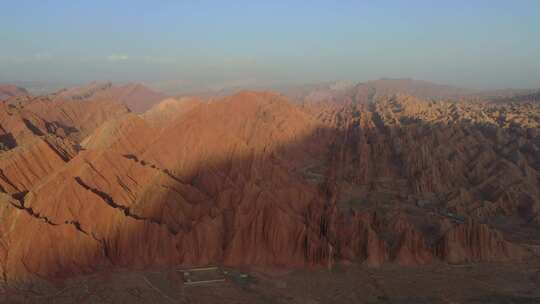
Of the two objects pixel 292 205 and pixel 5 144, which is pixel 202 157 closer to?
pixel 292 205

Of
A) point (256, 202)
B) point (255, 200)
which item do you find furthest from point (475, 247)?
point (255, 200)

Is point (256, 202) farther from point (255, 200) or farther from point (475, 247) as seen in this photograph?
point (475, 247)

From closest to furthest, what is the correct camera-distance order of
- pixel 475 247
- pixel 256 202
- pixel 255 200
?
pixel 475 247
pixel 256 202
pixel 255 200

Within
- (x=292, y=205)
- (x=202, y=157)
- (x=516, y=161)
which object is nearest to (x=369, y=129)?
(x=516, y=161)

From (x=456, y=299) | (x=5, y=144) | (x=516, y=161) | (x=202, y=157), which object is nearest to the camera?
(x=456, y=299)

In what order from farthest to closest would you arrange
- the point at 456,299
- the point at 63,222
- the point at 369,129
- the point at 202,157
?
the point at 369,129 → the point at 202,157 → the point at 63,222 → the point at 456,299

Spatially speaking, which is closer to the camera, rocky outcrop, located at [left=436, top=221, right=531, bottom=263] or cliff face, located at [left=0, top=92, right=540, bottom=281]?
cliff face, located at [left=0, top=92, right=540, bottom=281]

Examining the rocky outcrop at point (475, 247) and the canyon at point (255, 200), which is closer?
the canyon at point (255, 200)

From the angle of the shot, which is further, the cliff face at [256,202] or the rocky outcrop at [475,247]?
the rocky outcrop at [475,247]
